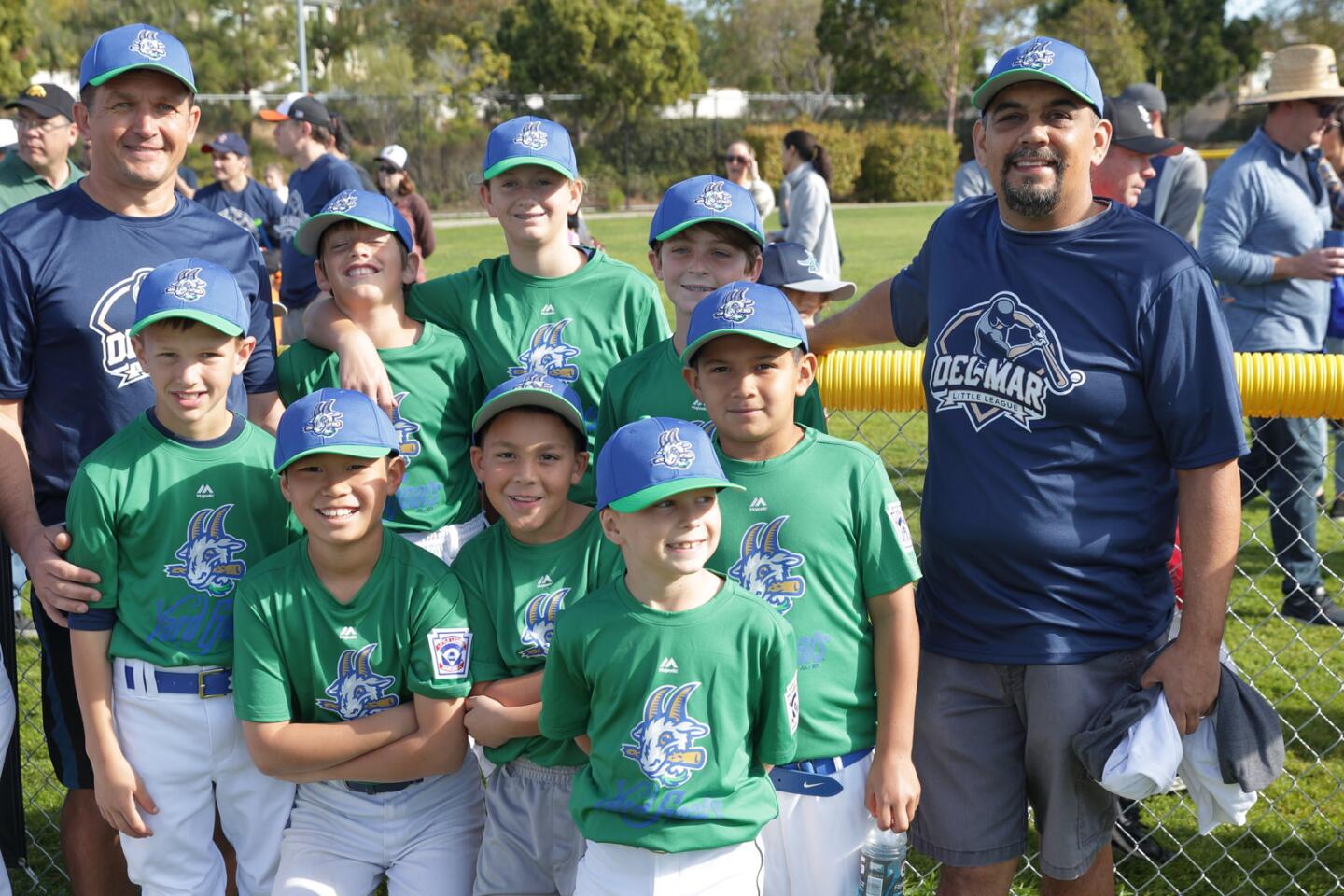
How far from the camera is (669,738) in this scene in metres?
2.71

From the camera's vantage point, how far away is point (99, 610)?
311 centimetres

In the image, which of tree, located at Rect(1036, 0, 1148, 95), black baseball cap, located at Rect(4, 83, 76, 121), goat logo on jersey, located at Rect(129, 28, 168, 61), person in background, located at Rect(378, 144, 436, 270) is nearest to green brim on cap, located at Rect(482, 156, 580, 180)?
goat logo on jersey, located at Rect(129, 28, 168, 61)

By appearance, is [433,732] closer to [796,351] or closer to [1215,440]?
[796,351]

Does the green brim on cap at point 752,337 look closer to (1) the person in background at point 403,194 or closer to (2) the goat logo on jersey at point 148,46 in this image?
(2) the goat logo on jersey at point 148,46

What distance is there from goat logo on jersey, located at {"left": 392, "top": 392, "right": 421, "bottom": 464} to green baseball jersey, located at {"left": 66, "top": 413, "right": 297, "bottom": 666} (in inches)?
16.4

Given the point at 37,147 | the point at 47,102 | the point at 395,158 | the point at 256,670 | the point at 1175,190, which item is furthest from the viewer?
the point at 395,158

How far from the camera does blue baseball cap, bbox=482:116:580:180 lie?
356cm

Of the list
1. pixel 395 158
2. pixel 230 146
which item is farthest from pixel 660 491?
pixel 395 158

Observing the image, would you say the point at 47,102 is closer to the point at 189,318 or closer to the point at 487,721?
the point at 189,318

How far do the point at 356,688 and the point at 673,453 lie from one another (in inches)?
40.3

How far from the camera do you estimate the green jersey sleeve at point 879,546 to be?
2.92 m

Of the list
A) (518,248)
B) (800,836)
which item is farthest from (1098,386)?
(518,248)

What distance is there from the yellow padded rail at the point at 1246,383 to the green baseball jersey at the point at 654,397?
0.28 metres

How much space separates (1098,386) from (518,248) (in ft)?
5.51
